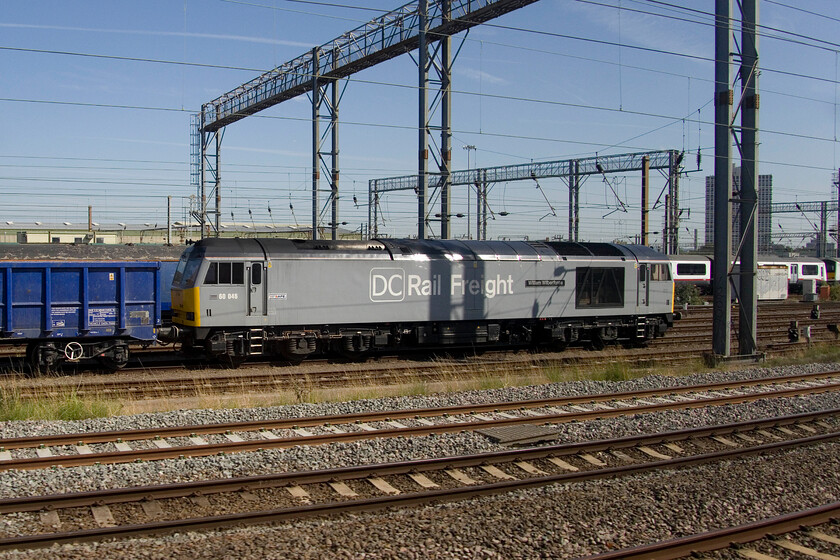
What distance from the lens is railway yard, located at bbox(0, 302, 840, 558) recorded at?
662 cm

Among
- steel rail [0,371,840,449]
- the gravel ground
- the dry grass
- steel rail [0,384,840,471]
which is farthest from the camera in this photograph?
the dry grass

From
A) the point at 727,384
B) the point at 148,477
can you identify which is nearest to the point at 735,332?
the point at 727,384

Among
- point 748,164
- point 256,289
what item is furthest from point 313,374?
point 748,164

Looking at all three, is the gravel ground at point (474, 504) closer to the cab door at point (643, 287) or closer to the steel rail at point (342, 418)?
the steel rail at point (342, 418)

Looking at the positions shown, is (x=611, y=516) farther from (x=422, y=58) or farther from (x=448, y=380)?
(x=422, y=58)

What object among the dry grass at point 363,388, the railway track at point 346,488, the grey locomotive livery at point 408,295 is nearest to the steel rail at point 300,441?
the railway track at point 346,488

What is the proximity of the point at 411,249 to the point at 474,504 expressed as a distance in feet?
40.3

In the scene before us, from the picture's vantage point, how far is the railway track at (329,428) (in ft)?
31.0

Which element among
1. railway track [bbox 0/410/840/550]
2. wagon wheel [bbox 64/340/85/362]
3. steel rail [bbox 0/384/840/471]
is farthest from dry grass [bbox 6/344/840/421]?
railway track [bbox 0/410/840/550]

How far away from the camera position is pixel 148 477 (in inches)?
332

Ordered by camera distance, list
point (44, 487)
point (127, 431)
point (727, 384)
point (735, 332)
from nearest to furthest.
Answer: point (44, 487)
point (127, 431)
point (727, 384)
point (735, 332)

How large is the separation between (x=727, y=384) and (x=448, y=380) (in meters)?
6.27

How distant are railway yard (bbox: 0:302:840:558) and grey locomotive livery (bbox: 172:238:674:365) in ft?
6.80

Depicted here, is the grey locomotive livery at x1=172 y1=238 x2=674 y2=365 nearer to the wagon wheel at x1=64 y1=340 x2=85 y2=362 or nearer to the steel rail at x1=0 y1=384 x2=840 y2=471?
the wagon wheel at x1=64 y1=340 x2=85 y2=362
